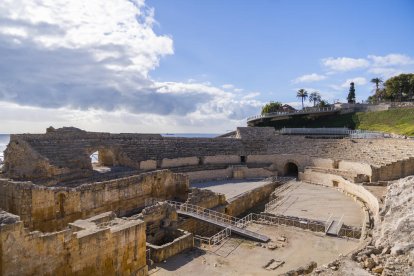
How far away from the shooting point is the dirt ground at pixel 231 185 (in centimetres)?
2766

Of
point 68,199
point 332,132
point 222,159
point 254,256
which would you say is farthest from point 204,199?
point 332,132

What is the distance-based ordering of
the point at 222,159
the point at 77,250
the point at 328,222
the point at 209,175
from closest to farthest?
1. the point at 77,250
2. the point at 328,222
3. the point at 209,175
4. the point at 222,159

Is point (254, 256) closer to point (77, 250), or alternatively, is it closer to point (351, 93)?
point (77, 250)

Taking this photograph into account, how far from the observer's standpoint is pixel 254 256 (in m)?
15.7

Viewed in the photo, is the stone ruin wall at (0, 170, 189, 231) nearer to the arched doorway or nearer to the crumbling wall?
the crumbling wall

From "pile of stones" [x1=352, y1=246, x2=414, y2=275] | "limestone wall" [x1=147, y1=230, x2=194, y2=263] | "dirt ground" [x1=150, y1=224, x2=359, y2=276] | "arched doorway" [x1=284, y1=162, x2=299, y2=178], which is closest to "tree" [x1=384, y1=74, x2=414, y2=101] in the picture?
"arched doorway" [x1=284, y1=162, x2=299, y2=178]

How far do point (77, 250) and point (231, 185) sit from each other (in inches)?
792

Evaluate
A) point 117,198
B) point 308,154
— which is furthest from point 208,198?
point 308,154

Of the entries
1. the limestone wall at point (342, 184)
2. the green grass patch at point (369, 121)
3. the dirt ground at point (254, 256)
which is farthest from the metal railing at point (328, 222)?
the green grass patch at point (369, 121)

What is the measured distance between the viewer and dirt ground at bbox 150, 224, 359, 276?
14186 mm

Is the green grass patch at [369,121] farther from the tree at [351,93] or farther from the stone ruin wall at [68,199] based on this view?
the stone ruin wall at [68,199]

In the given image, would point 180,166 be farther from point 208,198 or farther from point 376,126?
point 376,126

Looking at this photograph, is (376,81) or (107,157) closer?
(107,157)

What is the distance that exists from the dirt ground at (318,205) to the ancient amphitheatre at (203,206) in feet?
0.24
